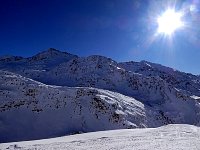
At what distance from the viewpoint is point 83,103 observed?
32.2 meters

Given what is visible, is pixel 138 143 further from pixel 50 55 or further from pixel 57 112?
pixel 50 55

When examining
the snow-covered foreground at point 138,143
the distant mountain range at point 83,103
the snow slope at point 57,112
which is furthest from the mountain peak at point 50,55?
the snow-covered foreground at point 138,143

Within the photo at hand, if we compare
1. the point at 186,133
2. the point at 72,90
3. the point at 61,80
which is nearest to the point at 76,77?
the point at 61,80

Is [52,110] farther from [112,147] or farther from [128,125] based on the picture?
[112,147]

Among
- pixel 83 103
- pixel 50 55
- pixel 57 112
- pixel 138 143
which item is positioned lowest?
pixel 138 143

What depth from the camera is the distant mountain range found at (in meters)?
28.0

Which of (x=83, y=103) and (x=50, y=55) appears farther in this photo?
(x=50, y=55)

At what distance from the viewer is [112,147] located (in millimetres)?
13789

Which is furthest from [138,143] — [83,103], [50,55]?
[50,55]

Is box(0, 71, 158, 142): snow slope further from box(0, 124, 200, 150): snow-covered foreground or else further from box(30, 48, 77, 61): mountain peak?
box(30, 48, 77, 61): mountain peak

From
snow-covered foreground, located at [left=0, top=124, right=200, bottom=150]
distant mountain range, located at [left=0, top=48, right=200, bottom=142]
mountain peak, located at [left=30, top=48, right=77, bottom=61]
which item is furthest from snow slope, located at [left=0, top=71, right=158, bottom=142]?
mountain peak, located at [left=30, top=48, right=77, bottom=61]

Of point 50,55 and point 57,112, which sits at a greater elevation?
point 50,55

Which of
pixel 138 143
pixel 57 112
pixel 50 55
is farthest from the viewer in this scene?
pixel 50 55

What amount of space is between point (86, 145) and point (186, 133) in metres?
6.31
